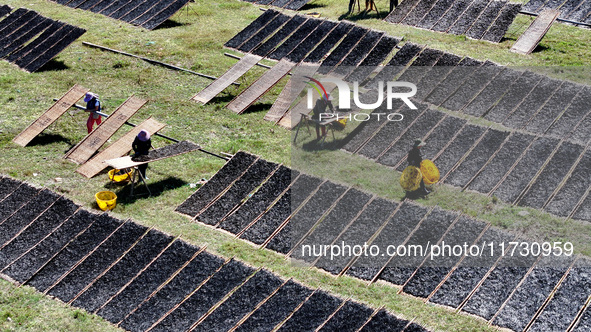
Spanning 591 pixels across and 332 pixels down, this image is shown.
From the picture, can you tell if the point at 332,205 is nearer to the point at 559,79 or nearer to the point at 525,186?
the point at 525,186

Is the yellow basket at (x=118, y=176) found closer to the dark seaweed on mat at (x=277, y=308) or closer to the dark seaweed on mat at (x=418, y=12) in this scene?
the dark seaweed on mat at (x=277, y=308)

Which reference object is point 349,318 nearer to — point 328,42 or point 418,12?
point 328,42

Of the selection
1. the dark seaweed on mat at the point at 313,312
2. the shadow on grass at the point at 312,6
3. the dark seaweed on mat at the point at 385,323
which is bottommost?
the shadow on grass at the point at 312,6

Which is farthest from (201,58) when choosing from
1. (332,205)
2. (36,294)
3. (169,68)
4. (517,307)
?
(517,307)

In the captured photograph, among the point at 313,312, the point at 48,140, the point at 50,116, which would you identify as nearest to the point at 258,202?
the point at 313,312

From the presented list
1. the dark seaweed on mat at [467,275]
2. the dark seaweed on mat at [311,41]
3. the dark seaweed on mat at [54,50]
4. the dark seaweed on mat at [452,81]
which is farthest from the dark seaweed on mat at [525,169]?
the dark seaweed on mat at [54,50]

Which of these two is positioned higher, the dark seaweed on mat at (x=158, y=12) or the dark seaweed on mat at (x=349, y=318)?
the dark seaweed on mat at (x=349, y=318)
